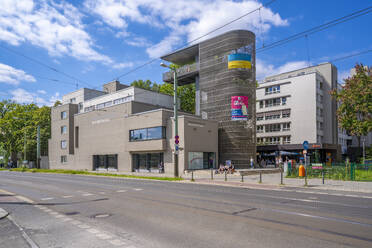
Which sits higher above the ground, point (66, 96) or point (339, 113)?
point (66, 96)

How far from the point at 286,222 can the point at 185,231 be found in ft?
8.97

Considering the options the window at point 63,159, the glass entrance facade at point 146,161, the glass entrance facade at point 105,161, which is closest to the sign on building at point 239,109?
the glass entrance facade at point 146,161

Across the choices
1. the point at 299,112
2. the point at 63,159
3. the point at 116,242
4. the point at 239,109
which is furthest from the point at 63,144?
the point at 116,242

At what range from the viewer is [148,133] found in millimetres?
34594

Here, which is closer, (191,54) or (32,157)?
(191,54)

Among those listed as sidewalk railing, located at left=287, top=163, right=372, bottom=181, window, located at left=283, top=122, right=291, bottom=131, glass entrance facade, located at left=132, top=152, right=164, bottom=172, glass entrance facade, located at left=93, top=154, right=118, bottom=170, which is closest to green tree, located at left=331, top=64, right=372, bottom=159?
sidewalk railing, located at left=287, top=163, right=372, bottom=181

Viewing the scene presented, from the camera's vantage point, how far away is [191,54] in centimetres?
4412

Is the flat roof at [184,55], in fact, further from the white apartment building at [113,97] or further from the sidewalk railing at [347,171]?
the sidewalk railing at [347,171]

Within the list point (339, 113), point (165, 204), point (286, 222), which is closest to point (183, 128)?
point (339, 113)

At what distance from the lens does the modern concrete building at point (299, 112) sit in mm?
51938

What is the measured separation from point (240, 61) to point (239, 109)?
600cm

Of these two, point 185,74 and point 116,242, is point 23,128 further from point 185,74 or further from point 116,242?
point 116,242

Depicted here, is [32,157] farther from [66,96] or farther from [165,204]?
[165,204]

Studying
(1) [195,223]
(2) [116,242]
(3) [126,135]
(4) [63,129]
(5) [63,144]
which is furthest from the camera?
(4) [63,129]
